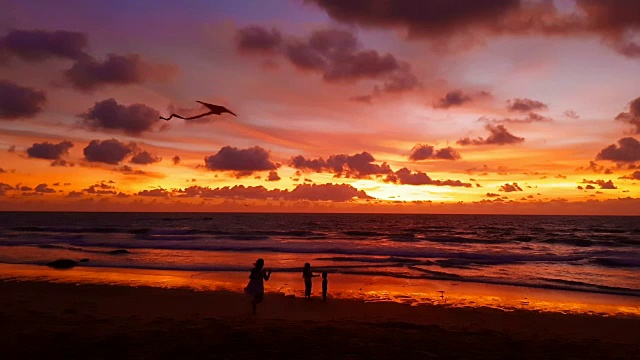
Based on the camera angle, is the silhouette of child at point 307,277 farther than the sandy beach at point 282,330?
Yes

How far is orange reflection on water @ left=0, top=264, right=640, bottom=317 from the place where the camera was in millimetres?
16750

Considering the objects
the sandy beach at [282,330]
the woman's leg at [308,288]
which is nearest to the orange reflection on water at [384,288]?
the woman's leg at [308,288]

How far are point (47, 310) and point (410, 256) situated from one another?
27.9 m

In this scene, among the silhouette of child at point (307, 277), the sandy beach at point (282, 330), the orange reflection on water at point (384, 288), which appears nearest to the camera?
the sandy beach at point (282, 330)

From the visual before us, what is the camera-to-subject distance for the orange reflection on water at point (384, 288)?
16.8m

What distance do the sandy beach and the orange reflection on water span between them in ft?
4.43

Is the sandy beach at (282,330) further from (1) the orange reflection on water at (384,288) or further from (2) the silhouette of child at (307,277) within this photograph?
(1) the orange reflection on water at (384,288)

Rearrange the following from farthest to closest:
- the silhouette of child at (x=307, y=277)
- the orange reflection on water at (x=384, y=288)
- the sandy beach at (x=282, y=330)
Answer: the orange reflection on water at (x=384, y=288) → the silhouette of child at (x=307, y=277) → the sandy beach at (x=282, y=330)

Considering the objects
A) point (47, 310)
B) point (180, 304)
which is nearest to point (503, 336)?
point (180, 304)

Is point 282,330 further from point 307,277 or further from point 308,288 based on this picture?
point 308,288

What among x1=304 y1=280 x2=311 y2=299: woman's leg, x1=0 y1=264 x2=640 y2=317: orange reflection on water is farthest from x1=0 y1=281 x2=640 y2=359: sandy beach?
x1=0 y1=264 x2=640 y2=317: orange reflection on water

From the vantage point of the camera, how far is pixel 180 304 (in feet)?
50.6

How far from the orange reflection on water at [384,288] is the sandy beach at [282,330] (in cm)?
135

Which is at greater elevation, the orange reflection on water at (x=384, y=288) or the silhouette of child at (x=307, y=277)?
the silhouette of child at (x=307, y=277)
